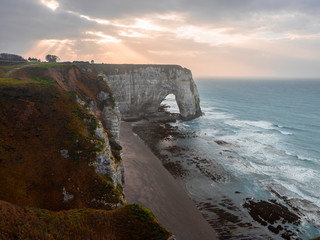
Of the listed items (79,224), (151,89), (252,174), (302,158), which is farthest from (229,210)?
(151,89)

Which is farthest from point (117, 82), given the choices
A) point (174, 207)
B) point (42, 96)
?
point (174, 207)

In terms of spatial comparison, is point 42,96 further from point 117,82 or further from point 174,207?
point 117,82

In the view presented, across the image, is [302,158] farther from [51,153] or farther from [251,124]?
[51,153]

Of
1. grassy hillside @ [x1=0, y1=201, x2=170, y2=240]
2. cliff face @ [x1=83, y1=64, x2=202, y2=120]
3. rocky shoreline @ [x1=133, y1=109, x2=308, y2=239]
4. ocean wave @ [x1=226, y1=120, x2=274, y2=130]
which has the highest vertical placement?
cliff face @ [x1=83, y1=64, x2=202, y2=120]

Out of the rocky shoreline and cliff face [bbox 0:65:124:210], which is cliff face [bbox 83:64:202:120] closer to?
the rocky shoreline

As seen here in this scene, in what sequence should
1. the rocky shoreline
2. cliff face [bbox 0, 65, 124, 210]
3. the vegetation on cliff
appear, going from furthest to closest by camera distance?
the rocky shoreline → cliff face [bbox 0, 65, 124, 210] → the vegetation on cliff


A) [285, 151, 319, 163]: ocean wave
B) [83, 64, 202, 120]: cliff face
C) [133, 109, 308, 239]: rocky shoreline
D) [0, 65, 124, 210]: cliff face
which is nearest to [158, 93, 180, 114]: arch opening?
[83, 64, 202, 120]: cliff face
